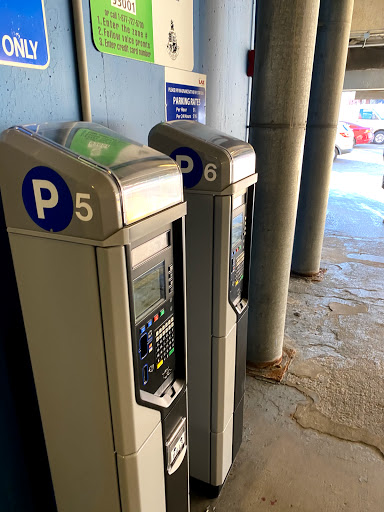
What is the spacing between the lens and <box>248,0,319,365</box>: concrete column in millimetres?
2104

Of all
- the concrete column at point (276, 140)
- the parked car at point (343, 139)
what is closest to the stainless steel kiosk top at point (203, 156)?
the concrete column at point (276, 140)

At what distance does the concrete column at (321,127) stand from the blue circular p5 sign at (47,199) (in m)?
3.59

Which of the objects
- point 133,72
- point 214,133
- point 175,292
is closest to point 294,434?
point 175,292

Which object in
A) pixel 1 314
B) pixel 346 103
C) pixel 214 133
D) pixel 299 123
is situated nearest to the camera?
pixel 1 314

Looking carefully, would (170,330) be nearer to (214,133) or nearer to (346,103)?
(214,133)

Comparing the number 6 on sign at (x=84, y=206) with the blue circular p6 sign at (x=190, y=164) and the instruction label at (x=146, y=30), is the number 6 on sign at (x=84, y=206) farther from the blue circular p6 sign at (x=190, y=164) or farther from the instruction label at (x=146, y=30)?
the instruction label at (x=146, y=30)

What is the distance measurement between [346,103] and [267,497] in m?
18.6

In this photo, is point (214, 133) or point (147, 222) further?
point (214, 133)

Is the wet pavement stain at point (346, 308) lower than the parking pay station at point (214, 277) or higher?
lower

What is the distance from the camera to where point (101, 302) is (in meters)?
0.93

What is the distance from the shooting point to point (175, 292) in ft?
4.06

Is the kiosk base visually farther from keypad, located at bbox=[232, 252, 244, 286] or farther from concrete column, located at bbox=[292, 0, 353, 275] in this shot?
concrete column, located at bbox=[292, 0, 353, 275]

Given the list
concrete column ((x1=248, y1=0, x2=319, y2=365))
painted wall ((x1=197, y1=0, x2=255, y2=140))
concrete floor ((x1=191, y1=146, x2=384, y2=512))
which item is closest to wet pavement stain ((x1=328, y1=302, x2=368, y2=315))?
concrete floor ((x1=191, y1=146, x2=384, y2=512))

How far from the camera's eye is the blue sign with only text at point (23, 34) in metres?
1.08
